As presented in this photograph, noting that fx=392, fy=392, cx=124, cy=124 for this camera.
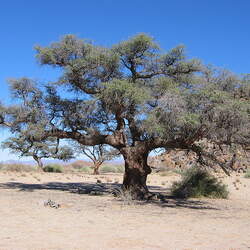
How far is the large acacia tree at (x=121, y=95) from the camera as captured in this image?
1555cm

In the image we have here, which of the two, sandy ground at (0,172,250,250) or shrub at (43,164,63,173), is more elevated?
shrub at (43,164,63,173)

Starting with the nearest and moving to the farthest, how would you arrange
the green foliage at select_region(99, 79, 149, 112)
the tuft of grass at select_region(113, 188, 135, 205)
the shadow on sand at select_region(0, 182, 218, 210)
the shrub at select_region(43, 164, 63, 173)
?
the green foliage at select_region(99, 79, 149, 112) < the tuft of grass at select_region(113, 188, 135, 205) < the shadow on sand at select_region(0, 182, 218, 210) < the shrub at select_region(43, 164, 63, 173)

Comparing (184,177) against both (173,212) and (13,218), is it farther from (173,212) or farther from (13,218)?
(13,218)

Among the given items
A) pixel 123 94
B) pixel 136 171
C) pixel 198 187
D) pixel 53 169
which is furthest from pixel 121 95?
pixel 53 169

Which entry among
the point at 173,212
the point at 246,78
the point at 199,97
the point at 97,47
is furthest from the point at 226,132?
the point at 97,47

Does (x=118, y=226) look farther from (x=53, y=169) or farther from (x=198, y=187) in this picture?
(x=53, y=169)

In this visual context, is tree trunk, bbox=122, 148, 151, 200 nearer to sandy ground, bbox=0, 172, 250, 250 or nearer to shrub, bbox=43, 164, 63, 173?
sandy ground, bbox=0, 172, 250, 250

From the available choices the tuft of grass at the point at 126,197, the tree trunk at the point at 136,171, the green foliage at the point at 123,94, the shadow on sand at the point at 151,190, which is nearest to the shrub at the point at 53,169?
the shadow on sand at the point at 151,190

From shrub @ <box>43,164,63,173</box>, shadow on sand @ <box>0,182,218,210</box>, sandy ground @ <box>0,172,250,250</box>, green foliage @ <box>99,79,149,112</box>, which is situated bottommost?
sandy ground @ <box>0,172,250,250</box>

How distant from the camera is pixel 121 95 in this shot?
612 inches

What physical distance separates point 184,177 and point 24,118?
29.6ft

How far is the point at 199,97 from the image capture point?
542 inches

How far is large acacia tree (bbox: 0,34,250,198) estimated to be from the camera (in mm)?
15547

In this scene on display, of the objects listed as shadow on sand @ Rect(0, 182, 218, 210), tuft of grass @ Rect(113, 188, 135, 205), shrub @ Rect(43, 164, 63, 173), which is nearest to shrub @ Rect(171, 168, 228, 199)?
shadow on sand @ Rect(0, 182, 218, 210)
